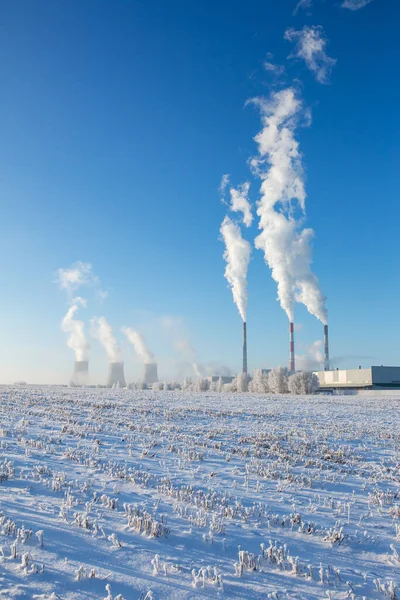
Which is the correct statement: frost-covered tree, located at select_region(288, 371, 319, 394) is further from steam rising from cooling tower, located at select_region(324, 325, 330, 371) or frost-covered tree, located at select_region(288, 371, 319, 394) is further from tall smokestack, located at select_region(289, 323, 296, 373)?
steam rising from cooling tower, located at select_region(324, 325, 330, 371)

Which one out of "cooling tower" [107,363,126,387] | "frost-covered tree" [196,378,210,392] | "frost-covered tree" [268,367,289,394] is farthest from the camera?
"cooling tower" [107,363,126,387]

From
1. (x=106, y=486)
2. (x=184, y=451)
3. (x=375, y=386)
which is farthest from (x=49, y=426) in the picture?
(x=375, y=386)

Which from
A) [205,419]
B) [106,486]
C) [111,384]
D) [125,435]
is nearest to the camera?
[106,486]

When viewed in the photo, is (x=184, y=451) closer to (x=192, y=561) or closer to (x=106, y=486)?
(x=106, y=486)

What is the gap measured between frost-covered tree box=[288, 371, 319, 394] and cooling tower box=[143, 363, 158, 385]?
45.6 meters

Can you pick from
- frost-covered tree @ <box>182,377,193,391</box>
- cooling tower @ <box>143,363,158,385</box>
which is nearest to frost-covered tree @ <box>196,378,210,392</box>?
frost-covered tree @ <box>182,377,193,391</box>

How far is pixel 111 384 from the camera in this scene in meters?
102

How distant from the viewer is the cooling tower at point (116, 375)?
103 meters

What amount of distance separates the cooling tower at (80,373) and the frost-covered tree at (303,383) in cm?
5649

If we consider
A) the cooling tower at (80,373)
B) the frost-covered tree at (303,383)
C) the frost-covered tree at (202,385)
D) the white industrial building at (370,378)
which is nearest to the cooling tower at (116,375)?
the cooling tower at (80,373)

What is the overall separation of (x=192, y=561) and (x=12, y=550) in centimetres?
192

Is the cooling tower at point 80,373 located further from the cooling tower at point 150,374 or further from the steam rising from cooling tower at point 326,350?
the steam rising from cooling tower at point 326,350

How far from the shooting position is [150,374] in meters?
106

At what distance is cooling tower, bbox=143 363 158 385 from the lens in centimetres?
10531
